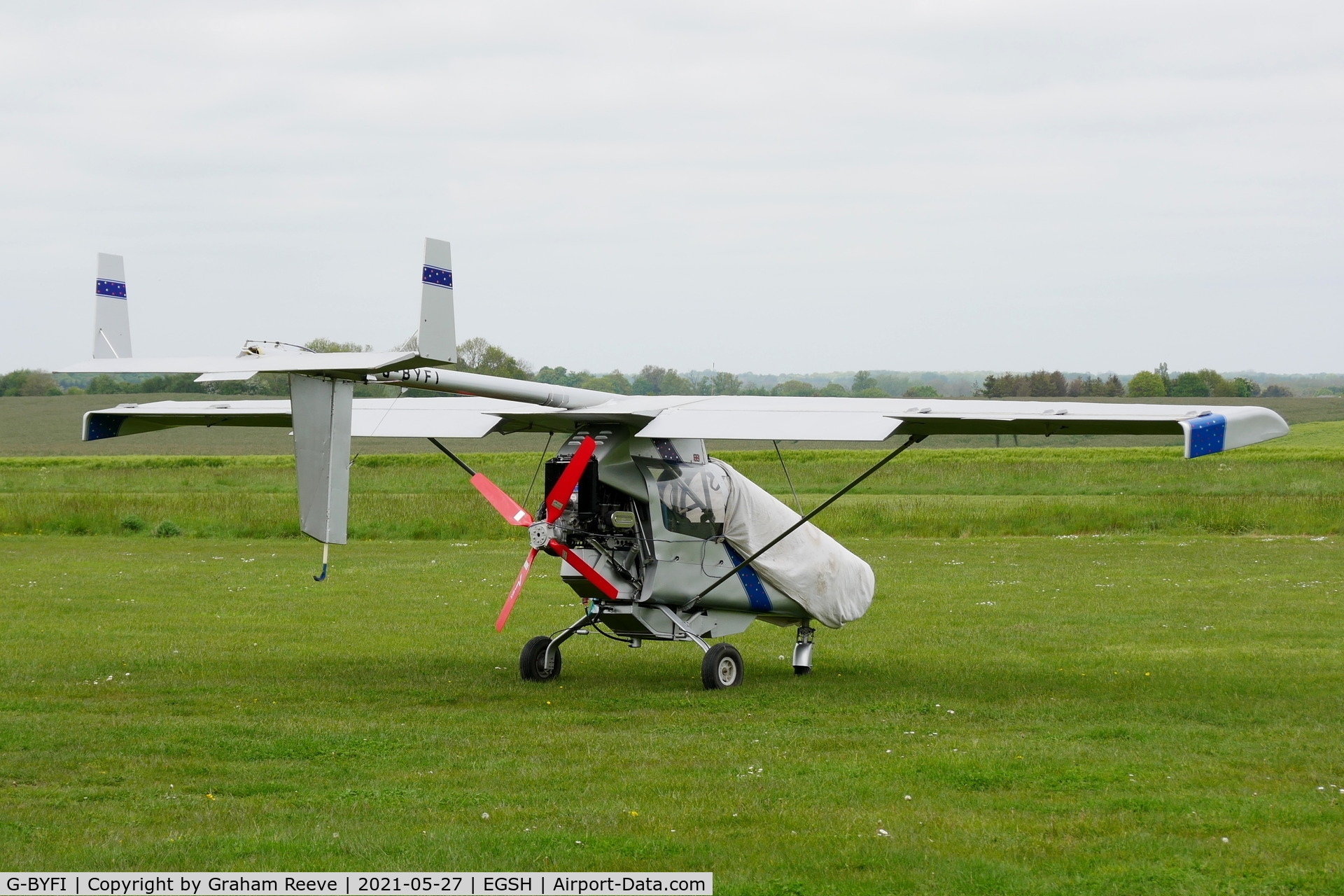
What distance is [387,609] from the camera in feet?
60.3

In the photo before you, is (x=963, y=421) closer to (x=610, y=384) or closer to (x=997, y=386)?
(x=610, y=384)

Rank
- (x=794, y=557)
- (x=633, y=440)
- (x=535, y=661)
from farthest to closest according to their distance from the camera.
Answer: (x=794, y=557)
(x=535, y=661)
(x=633, y=440)

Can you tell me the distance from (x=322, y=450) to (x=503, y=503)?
2069 millimetres

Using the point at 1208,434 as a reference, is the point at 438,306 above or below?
above

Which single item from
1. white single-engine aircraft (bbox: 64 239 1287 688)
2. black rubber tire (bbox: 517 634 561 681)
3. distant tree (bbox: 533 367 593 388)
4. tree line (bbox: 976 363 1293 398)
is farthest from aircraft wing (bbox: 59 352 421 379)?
tree line (bbox: 976 363 1293 398)

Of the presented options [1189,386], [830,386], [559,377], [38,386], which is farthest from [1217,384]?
[38,386]

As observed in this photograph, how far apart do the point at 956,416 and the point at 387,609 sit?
9713mm

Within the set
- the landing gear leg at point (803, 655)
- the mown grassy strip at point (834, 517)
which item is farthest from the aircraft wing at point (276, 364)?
the mown grassy strip at point (834, 517)

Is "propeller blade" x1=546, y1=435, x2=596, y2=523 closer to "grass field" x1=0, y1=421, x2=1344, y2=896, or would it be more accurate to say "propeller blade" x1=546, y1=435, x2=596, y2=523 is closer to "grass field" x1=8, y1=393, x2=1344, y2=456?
"grass field" x1=0, y1=421, x2=1344, y2=896

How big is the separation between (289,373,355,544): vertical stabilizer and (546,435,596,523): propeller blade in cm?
187

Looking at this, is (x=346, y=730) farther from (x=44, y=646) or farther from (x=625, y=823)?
(x=44, y=646)

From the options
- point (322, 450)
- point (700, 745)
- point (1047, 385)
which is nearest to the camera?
point (700, 745)

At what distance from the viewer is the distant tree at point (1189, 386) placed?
92825 mm

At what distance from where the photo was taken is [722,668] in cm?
1245
